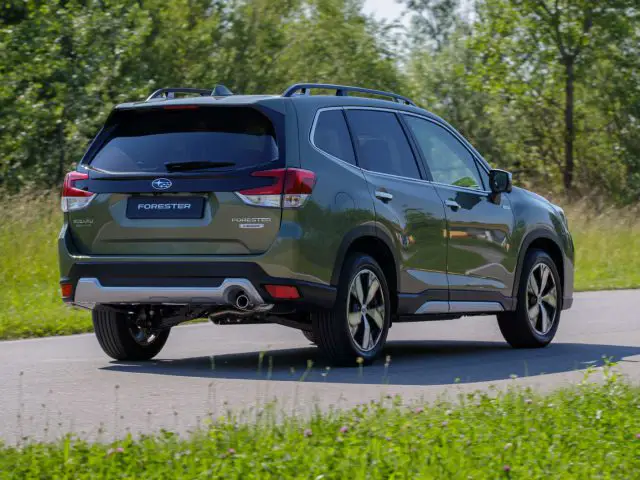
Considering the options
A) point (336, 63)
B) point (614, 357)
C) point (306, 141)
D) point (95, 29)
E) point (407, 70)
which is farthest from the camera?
point (407, 70)

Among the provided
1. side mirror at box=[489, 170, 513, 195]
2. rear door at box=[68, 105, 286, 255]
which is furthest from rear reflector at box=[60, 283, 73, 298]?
side mirror at box=[489, 170, 513, 195]

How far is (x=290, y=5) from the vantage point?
38.4 meters

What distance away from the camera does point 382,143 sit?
10.2 meters

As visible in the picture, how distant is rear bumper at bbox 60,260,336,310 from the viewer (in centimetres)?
892

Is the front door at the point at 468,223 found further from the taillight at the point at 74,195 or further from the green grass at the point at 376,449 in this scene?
the green grass at the point at 376,449

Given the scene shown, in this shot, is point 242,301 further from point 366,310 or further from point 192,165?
point 366,310

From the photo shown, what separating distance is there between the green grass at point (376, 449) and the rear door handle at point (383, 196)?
285 cm

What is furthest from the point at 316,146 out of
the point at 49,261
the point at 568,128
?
the point at 568,128

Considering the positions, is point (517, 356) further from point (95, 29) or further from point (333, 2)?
point (333, 2)

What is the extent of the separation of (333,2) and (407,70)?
587cm

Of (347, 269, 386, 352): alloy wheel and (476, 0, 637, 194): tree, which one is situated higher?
(476, 0, 637, 194): tree

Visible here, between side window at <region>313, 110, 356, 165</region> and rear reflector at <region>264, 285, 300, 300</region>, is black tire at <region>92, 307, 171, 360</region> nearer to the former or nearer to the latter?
rear reflector at <region>264, 285, 300, 300</region>


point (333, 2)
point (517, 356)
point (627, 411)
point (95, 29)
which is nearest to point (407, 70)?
point (333, 2)

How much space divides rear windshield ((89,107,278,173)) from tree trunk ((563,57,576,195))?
2982 centimetres
